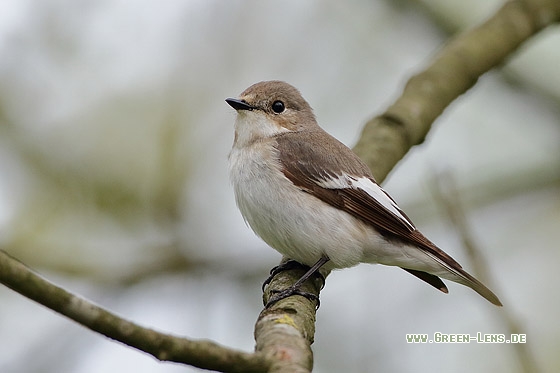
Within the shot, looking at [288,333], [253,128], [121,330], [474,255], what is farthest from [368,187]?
[121,330]

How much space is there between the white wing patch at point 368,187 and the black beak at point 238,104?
979 millimetres

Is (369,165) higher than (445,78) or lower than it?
lower

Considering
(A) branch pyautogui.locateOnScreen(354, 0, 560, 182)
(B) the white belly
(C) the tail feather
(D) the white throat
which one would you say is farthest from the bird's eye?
(C) the tail feather

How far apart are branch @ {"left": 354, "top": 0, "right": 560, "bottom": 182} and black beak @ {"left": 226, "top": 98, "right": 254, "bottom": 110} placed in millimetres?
842

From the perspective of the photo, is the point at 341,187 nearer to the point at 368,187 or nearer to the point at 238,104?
the point at 368,187

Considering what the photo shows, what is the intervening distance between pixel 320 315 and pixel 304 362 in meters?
3.95

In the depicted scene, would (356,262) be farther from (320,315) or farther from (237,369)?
(237,369)

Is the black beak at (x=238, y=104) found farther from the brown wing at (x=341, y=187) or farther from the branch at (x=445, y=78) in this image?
the branch at (x=445, y=78)

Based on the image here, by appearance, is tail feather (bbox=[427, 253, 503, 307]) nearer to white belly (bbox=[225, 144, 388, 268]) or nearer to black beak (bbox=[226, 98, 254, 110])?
white belly (bbox=[225, 144, 388, 268])

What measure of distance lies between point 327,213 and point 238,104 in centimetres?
117

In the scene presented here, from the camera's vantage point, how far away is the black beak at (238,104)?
545 centimetres

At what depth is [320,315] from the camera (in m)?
6.60

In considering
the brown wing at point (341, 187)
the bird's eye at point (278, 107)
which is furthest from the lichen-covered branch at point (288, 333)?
the bird's eye at point (278, 107)

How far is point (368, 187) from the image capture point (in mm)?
4836
